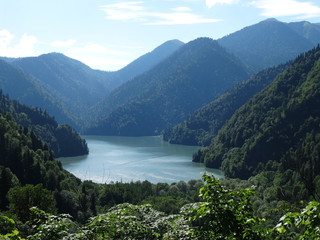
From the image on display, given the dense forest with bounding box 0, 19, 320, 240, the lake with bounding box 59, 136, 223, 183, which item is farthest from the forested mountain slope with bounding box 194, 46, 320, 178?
the lake with bounding box 59, 136, 223, 183

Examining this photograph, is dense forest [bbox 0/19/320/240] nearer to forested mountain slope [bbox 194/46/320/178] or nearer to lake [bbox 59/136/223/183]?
forested mountain slope [bbox 194/46/320/178]

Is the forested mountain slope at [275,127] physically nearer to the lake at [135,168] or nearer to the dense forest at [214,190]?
the dense forest at [214,190]

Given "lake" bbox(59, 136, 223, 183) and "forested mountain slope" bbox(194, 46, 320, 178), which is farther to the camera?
"forested mountain slope" bbox(194, 46, 320, 178)

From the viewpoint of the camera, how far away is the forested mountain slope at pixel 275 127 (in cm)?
14288

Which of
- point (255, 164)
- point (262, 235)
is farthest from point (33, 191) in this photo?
point (255, 164)

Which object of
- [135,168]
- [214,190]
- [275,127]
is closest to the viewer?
[214,190]

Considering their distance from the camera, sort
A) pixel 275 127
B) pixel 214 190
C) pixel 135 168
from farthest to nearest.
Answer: pixel 275 127
pixel 135 168
pixel 214 190

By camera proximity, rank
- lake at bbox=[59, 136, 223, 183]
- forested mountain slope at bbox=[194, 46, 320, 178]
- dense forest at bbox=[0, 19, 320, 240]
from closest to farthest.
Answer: dense forest at bbox=[0, 19, 320, 240], lake at bbox=[59, 136, 223, 183], forested mountain slope at bbox=[194, 46, 320, 178]

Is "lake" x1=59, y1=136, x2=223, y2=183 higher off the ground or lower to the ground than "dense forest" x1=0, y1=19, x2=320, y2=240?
lower

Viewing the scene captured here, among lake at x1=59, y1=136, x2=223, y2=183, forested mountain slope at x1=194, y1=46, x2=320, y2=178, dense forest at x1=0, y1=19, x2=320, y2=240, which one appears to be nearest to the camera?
dense forest at x1=0, y1=19, x2=320, y2=240

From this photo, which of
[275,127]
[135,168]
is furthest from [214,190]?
[275,127]

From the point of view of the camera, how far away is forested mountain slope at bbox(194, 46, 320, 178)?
469 feet

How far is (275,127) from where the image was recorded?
155m

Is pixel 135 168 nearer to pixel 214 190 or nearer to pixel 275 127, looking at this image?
pixel 275 127
